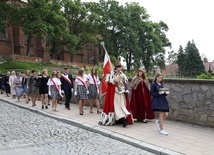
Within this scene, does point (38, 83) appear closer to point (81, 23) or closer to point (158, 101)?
point (158, 101)

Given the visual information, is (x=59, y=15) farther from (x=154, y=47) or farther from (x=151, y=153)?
(x=151, y=153)

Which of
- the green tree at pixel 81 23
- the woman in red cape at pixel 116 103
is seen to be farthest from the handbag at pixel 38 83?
the green tree at pixel 81 23

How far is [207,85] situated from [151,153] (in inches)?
141

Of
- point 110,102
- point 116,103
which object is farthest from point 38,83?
point 116,103

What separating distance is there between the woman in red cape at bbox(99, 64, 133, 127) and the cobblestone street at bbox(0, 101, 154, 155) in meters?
0.94

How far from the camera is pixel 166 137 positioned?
7.70 m

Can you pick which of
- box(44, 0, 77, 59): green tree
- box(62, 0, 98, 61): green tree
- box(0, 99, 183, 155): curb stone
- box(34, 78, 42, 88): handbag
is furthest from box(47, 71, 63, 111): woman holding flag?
box(62, 0, 98, 61): green tree

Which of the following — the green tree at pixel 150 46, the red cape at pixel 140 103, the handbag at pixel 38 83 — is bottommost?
the red cape at pixel 140 103

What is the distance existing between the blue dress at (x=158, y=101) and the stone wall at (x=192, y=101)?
1.67 m

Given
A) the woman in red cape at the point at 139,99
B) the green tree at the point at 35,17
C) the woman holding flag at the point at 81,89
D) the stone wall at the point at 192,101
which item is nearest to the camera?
the stone wall at the point at 192,101

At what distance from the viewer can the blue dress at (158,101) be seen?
Result: 26.3 feet

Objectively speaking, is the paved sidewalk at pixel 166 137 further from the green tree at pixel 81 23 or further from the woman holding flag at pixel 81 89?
the green tree at pixel 81 23

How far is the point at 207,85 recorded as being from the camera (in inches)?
356

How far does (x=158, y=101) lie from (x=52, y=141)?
121 inches
